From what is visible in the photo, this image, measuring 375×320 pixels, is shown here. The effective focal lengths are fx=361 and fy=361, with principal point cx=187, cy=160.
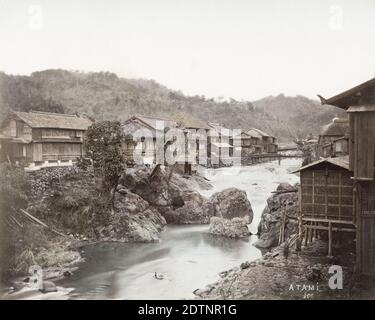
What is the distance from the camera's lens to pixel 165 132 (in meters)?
20.9

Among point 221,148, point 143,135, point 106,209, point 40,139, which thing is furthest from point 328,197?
point 40,139

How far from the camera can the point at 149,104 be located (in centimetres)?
3091

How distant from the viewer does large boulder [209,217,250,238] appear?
62.9ft

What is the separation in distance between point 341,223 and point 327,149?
4.41 m

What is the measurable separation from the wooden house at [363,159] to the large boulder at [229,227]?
894 cm

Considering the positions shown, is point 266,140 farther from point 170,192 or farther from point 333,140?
point 170,192

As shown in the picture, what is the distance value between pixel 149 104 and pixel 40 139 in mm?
14884

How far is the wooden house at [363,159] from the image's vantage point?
10109 millimetres

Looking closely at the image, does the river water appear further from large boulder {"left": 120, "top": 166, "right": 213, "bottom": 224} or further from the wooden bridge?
large boulder {"left": 120, "top": 166, "right": 213, "bottom": 224}

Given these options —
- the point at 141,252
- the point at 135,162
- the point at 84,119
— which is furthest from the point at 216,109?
the point at 141,252

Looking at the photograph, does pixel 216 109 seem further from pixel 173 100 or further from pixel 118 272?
pixel 118 272

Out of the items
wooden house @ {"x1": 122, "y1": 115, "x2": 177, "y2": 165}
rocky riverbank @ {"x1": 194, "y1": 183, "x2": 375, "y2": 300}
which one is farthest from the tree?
rocky riverbank @ {"x1": 194, "y1": 183, "x2": 375, "y2": 300}

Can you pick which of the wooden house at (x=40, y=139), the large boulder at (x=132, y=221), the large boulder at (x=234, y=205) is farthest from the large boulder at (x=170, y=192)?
the wooden house at (x=40, y=139)

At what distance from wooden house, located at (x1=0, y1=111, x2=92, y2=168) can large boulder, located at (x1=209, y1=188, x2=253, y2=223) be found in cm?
840
